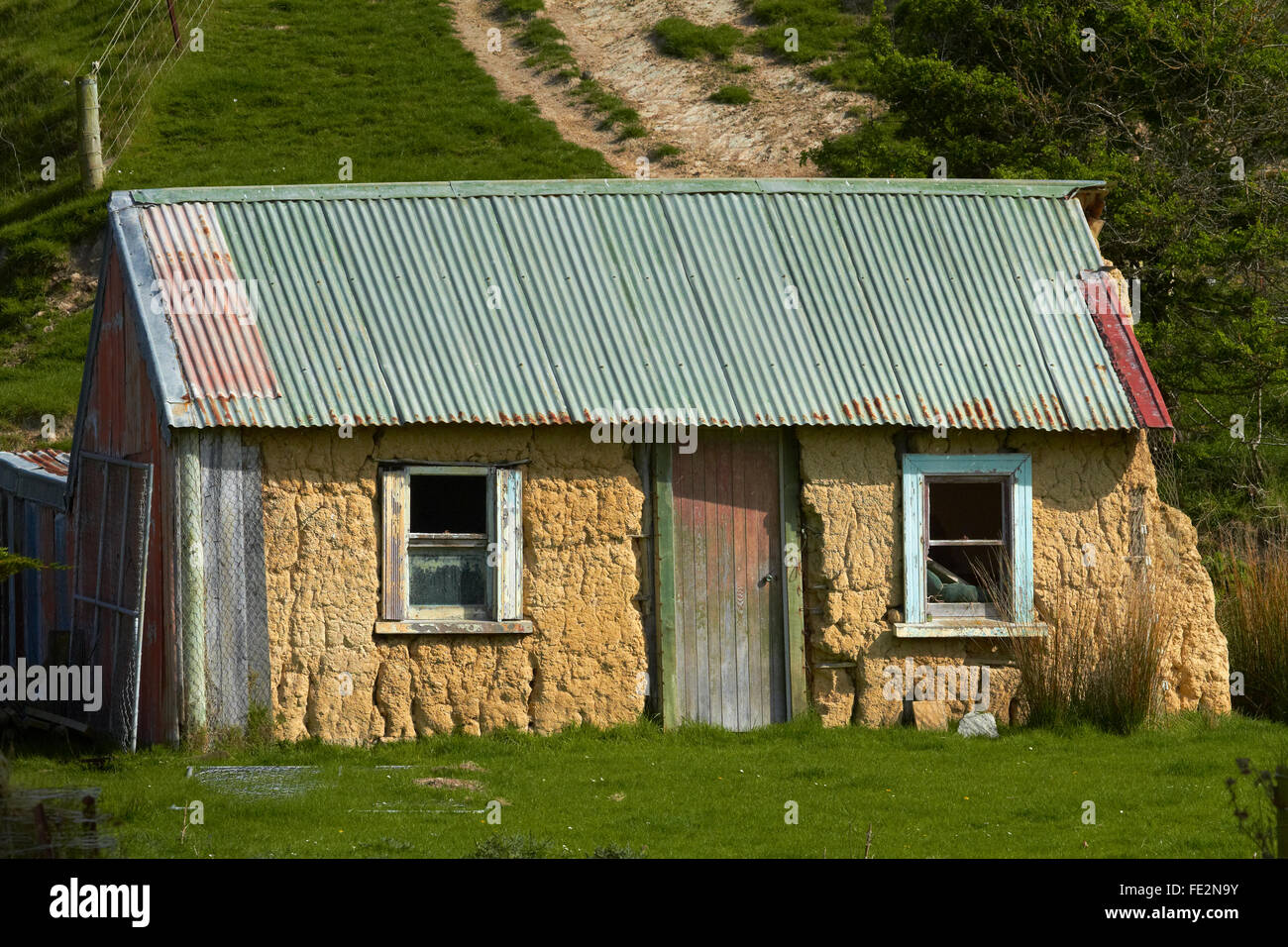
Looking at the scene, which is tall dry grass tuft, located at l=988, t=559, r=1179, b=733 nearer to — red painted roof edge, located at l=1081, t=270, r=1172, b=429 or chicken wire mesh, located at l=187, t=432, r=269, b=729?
red painted roof edge, located at l=1081, t=270, r=1172, b=429

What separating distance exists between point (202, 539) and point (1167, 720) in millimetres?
7487

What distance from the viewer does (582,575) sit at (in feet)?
38.8

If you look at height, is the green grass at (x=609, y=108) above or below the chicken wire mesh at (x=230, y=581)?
above

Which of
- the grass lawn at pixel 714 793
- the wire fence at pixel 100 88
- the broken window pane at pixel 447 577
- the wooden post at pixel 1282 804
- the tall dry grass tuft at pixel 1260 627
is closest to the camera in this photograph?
the wooden post at pixel 1282 804

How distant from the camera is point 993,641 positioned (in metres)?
12.2

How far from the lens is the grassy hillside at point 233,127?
976 inches

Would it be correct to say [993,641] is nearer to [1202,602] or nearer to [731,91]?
[1202,602]

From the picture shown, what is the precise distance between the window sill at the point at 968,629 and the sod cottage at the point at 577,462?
30 millimetres

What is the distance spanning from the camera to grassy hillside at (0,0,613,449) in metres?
24.8

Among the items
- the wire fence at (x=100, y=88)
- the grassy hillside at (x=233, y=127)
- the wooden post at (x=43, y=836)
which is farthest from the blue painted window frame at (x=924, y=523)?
the wire fence at (x=100, y=88)

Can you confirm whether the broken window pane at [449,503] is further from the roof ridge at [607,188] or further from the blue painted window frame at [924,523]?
A: the blue painted window frame at [924,523]

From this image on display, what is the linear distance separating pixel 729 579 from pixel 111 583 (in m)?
4.85

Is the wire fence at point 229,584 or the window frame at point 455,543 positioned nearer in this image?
the wire fence at point 229,584

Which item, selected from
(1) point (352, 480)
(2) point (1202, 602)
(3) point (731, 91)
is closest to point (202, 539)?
(1) point (352, 480)
